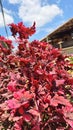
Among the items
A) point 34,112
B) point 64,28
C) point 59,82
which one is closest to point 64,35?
point 64,28

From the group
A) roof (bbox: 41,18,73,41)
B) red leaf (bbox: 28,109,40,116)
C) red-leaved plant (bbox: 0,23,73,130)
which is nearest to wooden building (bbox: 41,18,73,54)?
roof (bbox: 41,18,73,41)

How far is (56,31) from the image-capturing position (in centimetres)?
2106

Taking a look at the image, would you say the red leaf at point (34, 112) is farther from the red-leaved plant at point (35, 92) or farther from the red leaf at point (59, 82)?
the red leaf at point (59, 82)

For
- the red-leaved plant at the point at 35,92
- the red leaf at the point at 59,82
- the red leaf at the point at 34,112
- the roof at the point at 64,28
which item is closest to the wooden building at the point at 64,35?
the roof at the point at 64,28

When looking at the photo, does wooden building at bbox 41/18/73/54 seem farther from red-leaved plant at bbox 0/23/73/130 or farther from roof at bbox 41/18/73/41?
red-leaved plant at bbox 0/23/73/130

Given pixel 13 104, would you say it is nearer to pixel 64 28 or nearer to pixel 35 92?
pixel 35 92

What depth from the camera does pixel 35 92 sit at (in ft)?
6.51

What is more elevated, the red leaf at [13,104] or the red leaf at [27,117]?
the red leaf at [13,104]

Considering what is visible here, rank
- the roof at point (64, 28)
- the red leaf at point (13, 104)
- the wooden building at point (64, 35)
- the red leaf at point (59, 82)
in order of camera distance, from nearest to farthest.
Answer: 1. the red leaf at point (13, 104)
2. the red leaf at point (59, 82)
3. the roof at point (64, 28)
4. the wooden building at point (64, 35)

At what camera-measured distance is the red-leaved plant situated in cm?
185

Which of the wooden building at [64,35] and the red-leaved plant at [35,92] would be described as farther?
the wooden building at [64,35]

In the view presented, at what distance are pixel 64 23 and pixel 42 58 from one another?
18.6m

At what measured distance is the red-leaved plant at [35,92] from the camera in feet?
6.06

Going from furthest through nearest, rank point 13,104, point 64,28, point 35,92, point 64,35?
1. point 64,35
2. point 64,28
3. point 35,92
4. point 13,104
